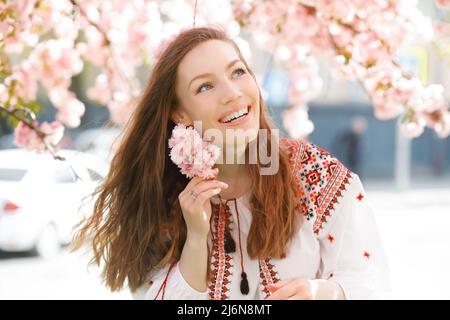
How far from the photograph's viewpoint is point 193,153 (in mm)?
1841

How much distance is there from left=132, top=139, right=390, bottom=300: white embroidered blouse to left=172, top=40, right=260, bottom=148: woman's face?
27 centimetres

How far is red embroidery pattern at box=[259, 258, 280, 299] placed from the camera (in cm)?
187

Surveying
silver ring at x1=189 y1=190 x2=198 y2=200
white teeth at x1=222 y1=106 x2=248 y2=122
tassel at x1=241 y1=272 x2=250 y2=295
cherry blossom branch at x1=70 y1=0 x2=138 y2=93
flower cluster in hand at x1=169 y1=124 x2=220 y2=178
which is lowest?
tassel at x1=241 y1=272 x2=250 y2=295

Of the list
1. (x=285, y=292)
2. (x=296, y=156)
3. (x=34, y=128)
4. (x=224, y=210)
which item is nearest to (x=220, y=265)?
(x=224, y=210)

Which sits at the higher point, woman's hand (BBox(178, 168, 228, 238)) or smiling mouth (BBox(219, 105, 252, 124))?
smiling mouth (BBox(219, 105, 252, 124))

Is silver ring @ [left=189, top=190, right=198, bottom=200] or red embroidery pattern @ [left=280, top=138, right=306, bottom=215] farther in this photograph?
red embroidery pattern @ [left=280, top=138, right=306, bottom=215]

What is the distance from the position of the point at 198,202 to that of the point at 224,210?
0.23 metres

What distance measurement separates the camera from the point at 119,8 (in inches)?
128

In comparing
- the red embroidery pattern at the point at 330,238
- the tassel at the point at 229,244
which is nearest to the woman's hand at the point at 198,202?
the tassel at the point at 229,244

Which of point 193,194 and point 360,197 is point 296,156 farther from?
point 193,194

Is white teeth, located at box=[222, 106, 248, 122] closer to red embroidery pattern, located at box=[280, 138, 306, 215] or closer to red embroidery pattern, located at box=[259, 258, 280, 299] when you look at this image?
red embroidery pattern, located at box=[280, 138, 306, 215]

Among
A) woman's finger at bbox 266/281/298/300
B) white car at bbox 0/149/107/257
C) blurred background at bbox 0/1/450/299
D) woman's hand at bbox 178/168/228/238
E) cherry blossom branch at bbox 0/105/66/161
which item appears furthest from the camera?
blurred background at bbox 0/1/450/299

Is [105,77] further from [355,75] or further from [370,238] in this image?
[370,238]

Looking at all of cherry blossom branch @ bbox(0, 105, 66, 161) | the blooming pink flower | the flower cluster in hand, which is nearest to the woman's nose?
the flower cluster in hand
